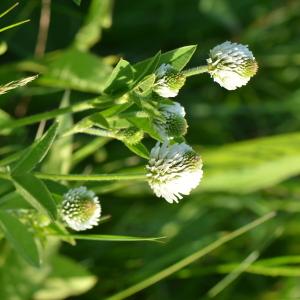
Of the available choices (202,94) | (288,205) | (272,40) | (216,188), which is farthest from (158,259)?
(272,40)

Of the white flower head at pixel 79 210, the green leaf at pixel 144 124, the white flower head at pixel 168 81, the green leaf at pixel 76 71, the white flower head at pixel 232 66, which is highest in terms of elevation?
the green leaf at pixel 76 71

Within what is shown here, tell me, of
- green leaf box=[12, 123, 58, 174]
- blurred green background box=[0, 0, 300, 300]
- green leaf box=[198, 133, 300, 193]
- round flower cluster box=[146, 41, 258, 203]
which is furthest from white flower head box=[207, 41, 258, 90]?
green leaf box=[198, 133, 300, 193]

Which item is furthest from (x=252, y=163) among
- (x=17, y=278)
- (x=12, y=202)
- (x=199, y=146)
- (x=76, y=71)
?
(x=12, y=202)

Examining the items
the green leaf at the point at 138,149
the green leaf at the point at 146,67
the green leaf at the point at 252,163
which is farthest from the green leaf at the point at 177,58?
the green leaf at the point at 252,163

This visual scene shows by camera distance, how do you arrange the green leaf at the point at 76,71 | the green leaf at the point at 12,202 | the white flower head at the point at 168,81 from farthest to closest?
the green leaf at the point at 76,71, the green leaf at the point at 12,202, the white flower head at the point at 168,81

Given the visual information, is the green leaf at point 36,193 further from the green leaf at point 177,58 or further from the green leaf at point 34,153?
the green leaf at point 177,58

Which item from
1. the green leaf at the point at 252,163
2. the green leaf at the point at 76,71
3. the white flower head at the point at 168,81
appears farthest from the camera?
the green leaf at the point at 252,163

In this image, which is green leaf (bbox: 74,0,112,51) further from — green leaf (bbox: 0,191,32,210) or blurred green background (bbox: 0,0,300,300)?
green leaf (bbox: 0,191,32,210)
